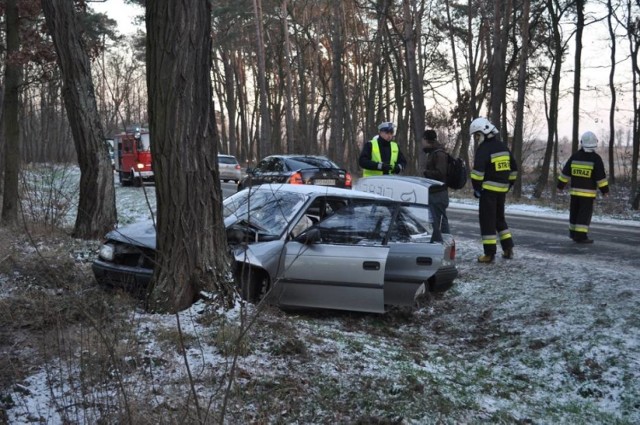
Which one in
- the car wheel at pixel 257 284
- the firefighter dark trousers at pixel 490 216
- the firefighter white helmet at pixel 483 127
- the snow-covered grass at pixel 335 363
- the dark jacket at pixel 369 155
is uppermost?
the firefighter white helmet at pixel 483 127

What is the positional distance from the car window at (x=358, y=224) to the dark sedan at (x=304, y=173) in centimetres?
762

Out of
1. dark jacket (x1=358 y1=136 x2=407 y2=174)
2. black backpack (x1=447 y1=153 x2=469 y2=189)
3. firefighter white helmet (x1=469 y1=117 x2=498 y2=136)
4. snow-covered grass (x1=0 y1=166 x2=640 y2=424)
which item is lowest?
snow-covered grass (x1=0 y1=166 x2=640 y2=424)

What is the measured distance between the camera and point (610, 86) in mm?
31453

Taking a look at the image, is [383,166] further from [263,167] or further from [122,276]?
[263,167]

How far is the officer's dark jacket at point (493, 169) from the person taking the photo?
8.32m

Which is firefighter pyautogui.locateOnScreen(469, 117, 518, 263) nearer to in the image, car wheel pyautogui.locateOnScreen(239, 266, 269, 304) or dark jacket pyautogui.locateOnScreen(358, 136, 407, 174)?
dark jacket pyautogui.locateOnScreen(358, 136, 407, 174)

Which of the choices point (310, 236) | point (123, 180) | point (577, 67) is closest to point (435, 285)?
point (310, 236)

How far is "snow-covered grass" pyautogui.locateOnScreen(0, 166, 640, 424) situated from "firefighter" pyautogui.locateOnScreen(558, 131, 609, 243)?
10.1ft

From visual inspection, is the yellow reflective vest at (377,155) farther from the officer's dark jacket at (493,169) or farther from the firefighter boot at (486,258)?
the firefighter boot at (486,258)

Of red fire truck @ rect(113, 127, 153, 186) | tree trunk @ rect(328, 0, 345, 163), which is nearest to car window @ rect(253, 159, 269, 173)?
red fire truck @ rect(113, 127, 153, 186)

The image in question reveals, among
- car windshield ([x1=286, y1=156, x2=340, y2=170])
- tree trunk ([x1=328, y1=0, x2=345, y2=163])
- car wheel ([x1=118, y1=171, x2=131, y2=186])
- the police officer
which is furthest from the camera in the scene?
tree trunk ([x1=328, y1=0, x2=345, y2=163])

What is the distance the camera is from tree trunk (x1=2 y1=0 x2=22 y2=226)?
11.2 meters

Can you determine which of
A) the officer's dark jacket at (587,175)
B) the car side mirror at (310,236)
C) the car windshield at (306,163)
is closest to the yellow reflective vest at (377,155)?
the officer's dark jacket at (587,175)

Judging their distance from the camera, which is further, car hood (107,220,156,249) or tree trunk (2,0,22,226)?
tree trunk (2,0,22,226)
